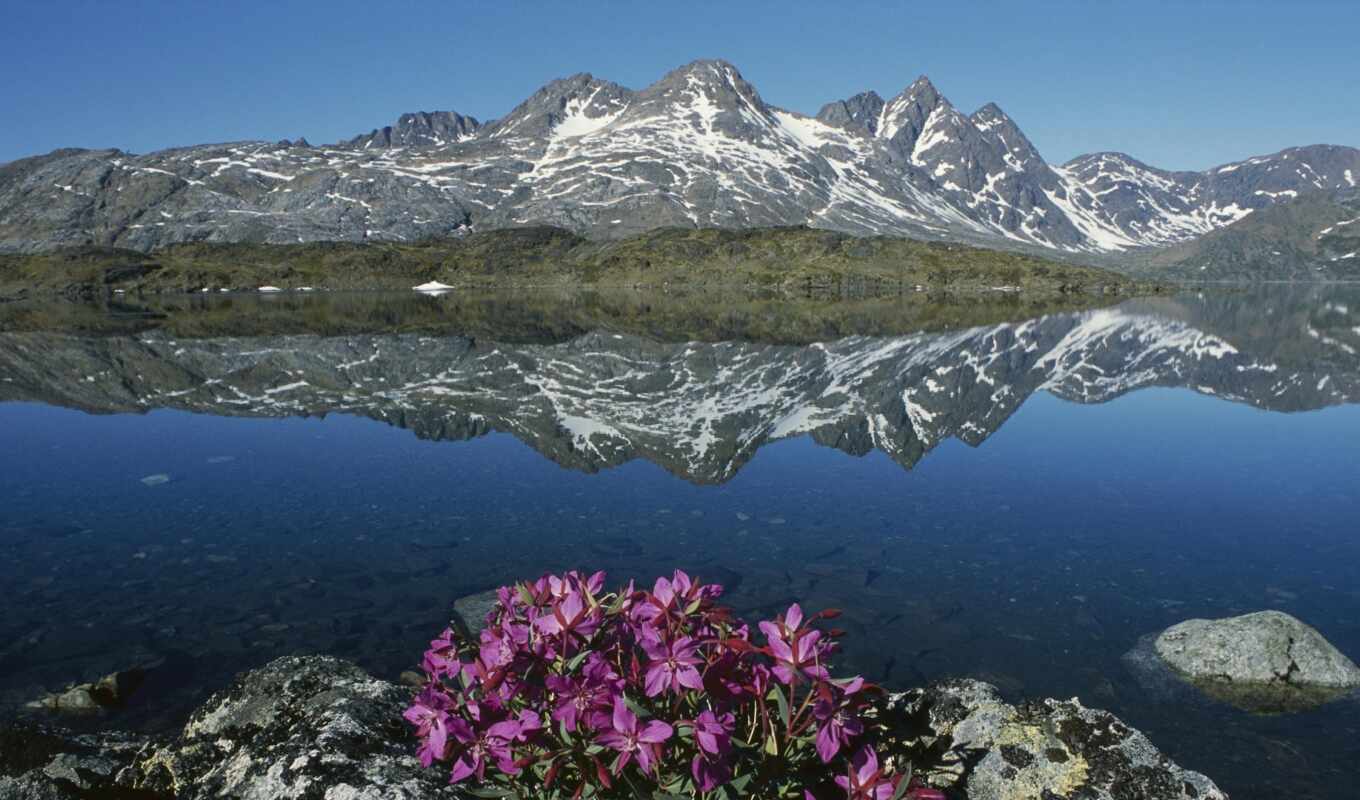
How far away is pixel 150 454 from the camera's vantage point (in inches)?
1161

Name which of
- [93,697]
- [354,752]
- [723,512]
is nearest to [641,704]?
[354,752]

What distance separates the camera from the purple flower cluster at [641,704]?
4609 mm

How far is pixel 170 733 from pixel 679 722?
10731 millimetres

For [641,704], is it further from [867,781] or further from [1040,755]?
[1040,755]

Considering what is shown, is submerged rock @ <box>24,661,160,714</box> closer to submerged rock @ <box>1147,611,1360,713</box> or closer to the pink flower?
the pink flower

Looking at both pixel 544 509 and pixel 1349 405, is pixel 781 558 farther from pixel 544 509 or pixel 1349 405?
pixel 1349 405

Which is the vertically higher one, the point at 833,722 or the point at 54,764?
the point at 833,722

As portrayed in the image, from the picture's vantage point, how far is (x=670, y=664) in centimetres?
462

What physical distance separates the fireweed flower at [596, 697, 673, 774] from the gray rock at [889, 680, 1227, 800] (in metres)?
3.42

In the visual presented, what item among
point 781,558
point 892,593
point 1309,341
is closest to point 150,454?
point 781,558

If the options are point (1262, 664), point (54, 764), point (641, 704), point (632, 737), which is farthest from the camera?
point (1262, 664)

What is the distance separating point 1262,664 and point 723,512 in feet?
39.5

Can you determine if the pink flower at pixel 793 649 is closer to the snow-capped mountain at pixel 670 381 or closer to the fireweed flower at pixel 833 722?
the fireweed flower at pixel 833 722

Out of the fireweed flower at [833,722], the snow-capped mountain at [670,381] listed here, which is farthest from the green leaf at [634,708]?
the snow-capped mountain at [670,381]
